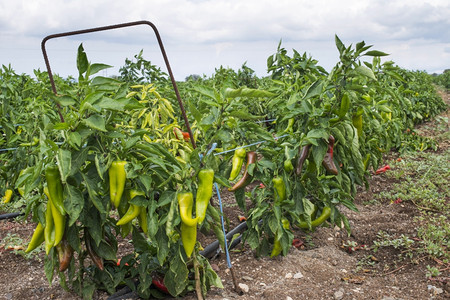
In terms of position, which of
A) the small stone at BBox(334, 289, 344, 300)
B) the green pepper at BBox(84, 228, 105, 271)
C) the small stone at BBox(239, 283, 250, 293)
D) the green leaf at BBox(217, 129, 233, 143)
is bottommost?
the small stone at BBox(334, 289, 344, 300)

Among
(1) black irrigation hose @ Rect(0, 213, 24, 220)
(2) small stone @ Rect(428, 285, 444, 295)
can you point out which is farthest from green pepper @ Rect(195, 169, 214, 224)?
(1) black irrigation hose @ Rect(0, 213, 24, 220)

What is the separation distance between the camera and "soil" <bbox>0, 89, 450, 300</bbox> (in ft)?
8.86

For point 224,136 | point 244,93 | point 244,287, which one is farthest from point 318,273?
point 244,93

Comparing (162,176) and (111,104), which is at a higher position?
(111,104)

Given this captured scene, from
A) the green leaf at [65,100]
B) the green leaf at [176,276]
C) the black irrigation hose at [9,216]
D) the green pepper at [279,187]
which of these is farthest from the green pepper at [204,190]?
the black irrigation hose at [9,216]

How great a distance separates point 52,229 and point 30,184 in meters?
0.24

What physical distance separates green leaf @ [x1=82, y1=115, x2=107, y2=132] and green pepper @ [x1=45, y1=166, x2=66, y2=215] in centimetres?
25

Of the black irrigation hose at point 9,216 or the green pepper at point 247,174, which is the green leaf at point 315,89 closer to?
the green pepper at point 247,174

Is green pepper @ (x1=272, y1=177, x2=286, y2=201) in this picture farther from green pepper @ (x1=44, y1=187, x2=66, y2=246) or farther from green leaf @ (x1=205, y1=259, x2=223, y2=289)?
green pepper @ (x1=44, y1=187, x2=66, y2=246)

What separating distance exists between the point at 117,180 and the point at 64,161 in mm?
247

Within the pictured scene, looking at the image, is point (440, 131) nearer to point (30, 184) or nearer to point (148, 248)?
point (148, 248)

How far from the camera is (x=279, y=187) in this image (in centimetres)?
277

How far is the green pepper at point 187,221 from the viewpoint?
6.63ft

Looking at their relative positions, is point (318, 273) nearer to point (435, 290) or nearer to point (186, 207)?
point (435, 290)
